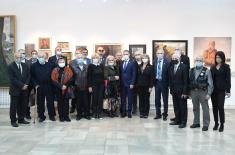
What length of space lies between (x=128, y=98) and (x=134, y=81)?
0.56m

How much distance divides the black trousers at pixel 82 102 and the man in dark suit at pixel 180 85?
2.56 m

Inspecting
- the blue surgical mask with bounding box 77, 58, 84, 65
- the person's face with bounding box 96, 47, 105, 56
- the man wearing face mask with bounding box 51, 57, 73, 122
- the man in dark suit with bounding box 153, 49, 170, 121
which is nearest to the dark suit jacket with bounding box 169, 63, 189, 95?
the man in dark suit with bounding box 153, 49, 170, 121

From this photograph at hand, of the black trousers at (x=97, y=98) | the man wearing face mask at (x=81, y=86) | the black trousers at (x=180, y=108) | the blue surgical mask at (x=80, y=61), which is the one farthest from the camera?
the black trousers at (x=97, y=98)

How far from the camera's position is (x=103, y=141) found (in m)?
7.90

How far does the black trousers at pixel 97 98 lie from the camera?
1100 centimetres

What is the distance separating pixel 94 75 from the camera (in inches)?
430

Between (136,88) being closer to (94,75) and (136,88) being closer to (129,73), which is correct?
(129,73)

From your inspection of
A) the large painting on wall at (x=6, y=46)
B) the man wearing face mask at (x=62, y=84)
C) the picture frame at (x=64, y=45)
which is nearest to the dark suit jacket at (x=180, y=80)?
the man wearing face mask at (x=62, y=84)

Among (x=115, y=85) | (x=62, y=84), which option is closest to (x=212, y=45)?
(x=115, y=85)

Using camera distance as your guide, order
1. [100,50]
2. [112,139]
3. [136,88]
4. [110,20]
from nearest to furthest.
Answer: [112,139]
[136,88]
[100,50]
[110,20]

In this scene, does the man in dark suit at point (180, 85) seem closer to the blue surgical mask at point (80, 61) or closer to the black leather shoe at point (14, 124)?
the blue surgical mask at point (80, 61)

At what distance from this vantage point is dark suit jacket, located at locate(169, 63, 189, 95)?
376 inches

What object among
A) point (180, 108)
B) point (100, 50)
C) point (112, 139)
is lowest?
point (112, 139)

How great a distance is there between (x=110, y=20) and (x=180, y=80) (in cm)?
479
